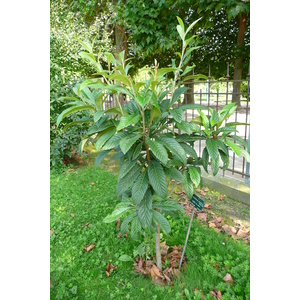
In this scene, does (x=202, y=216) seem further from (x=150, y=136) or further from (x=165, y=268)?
(x=150, y=136)

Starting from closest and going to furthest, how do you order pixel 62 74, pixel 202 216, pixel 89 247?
pixel 89 247
pixel 202 216
pixel 62 74

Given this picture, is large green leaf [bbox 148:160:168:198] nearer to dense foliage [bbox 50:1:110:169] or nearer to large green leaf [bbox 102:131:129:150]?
large green leaf [bbox 102:131:129:150]

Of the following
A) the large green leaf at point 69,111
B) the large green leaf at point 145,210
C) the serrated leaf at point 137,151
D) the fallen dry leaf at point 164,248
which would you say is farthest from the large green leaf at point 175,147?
the fallen dry leaf at point 164,248

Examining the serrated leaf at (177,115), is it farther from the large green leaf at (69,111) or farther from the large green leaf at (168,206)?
the large green leaf at (168,206)

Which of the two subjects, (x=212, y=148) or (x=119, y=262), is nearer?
(x=212, y=148)

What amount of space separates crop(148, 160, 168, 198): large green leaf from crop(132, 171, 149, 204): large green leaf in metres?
0.09

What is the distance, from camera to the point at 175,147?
1.47 metres

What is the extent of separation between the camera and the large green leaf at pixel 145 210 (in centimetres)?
160

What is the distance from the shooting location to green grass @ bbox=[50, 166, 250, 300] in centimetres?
186

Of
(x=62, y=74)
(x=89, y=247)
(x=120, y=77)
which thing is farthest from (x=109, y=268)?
(x=62, y=74)

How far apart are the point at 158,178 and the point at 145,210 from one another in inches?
10.5

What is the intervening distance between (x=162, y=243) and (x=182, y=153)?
47.8 inches

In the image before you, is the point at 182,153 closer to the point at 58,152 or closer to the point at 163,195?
the point at 163,195

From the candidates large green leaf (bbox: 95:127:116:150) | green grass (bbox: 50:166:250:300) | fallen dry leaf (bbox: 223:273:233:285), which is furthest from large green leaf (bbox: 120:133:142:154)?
fallen dry leaf (bbox: 223:273:233:285)
